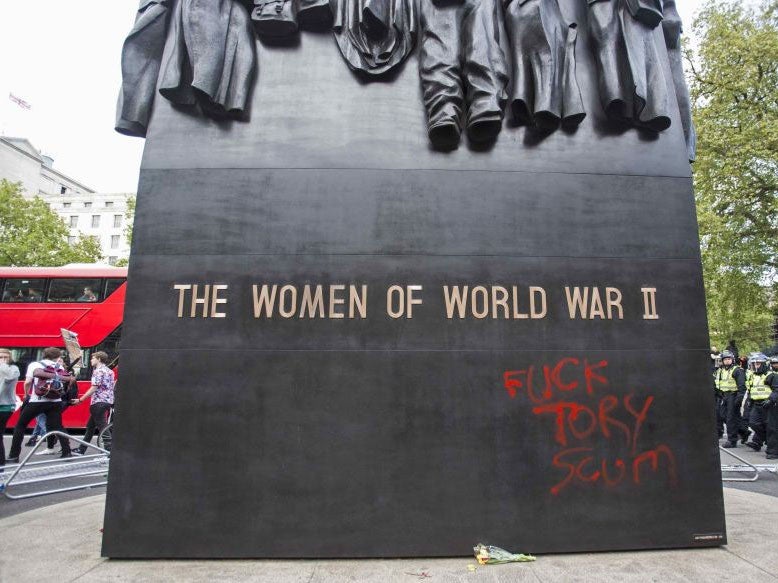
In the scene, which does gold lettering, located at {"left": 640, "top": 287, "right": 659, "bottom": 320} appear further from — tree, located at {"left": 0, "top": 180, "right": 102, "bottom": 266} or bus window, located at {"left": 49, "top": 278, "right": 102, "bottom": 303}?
tree, located at {"left": 0, "top": 180, "right": 102, "bottom": 266}

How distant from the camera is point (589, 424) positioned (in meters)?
4.59

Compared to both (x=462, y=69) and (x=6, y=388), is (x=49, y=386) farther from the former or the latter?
(x=462, y=69)

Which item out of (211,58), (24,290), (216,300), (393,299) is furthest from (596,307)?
(24,290)

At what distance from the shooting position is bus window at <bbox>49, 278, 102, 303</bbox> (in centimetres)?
1606

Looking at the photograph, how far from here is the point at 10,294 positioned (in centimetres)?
1614

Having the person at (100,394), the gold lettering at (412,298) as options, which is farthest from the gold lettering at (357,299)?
the person at (100,394)

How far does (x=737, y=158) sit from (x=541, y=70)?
Answer: 20.7 meters

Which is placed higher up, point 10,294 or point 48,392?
point 10,294

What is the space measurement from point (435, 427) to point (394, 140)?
8.34 ft

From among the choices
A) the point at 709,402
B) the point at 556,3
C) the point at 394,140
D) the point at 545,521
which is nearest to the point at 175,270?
the point at 394,140

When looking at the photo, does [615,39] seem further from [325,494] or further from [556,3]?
[325,494]

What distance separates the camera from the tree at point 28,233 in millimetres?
34656

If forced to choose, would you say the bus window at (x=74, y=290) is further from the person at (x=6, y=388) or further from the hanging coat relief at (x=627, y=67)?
the hanging coat relief at (x=627, y=67)

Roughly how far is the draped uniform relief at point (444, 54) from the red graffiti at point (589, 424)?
2207 millimetres
